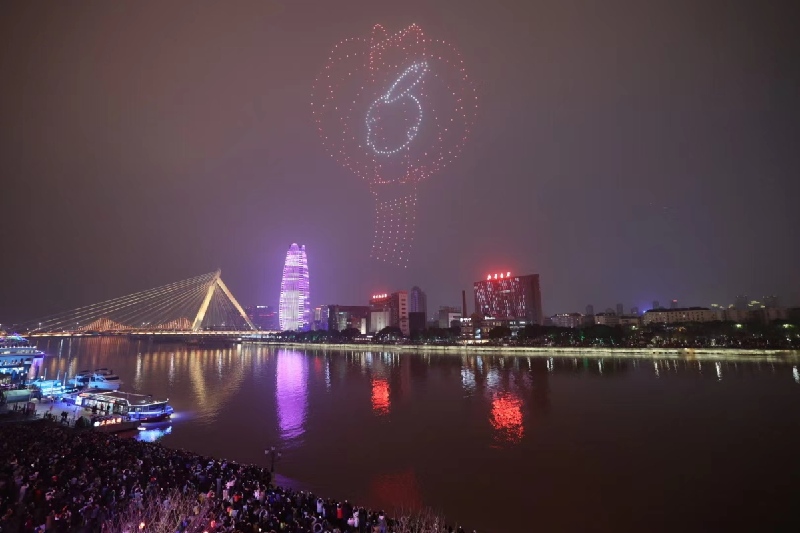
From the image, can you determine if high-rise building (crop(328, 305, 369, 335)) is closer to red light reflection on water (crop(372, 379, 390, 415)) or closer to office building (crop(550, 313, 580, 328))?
office building (crop(550, 313, 580, 328))

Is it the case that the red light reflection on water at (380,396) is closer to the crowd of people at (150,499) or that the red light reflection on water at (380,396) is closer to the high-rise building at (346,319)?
the crowd of people at (150,499)

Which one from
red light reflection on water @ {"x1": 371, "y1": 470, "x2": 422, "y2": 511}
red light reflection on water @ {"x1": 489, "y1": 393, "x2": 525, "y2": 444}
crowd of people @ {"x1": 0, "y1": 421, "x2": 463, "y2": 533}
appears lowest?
red light reflection on water @ {"x1": 371, "y1": 470, "x2": 422, "y2": 511}

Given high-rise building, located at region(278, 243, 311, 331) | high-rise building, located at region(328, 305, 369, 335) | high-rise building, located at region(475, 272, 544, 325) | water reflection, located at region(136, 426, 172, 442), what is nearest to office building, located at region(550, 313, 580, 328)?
high-rise building, located at region(475, 272, 544, 325)

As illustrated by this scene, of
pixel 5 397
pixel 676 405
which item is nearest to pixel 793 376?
pixel 676 405

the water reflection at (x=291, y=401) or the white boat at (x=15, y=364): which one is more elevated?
the white boat at (x=15, y=364)

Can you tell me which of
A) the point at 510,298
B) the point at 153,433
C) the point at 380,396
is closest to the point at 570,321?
the point at 510,298

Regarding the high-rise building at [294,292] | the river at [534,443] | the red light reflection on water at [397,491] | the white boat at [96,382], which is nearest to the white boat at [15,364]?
the white boat at [96,382]

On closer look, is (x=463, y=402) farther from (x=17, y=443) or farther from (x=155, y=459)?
(x=17, y=443)
